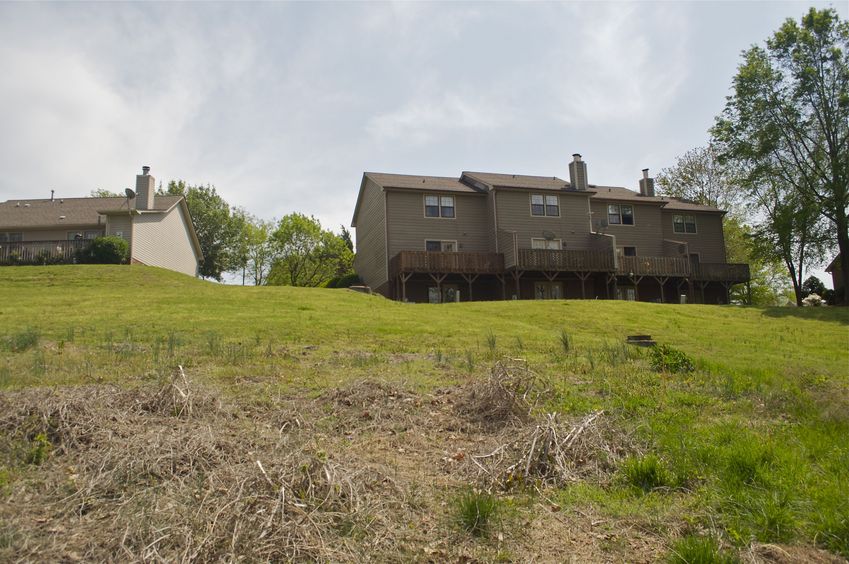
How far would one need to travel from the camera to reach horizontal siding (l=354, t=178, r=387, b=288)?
34.7m

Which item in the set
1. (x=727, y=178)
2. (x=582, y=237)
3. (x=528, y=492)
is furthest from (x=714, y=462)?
(x=727, y=178)

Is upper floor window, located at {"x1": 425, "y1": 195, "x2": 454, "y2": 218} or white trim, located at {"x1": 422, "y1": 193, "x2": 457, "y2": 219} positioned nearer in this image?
white trim, located at {"x1": 422, "y1": 193, "x2": 457, "y2": 219}

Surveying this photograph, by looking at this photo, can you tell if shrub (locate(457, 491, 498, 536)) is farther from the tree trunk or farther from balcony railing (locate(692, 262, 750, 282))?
balcony railing (locate(692, 262, 750, 282))

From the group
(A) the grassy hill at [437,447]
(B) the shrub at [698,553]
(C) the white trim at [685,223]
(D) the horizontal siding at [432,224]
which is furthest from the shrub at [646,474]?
(C) the white trim at [685,223]

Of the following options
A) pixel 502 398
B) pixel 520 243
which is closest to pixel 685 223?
pixel 520 243

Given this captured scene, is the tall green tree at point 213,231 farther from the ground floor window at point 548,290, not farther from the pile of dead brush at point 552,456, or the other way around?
the pile of dead brush at point 552,456

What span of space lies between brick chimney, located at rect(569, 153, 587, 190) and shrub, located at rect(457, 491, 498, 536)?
3373cm

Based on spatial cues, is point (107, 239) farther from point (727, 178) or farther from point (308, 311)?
point (727, 178)

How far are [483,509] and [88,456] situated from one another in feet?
12.2

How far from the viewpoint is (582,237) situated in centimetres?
3631

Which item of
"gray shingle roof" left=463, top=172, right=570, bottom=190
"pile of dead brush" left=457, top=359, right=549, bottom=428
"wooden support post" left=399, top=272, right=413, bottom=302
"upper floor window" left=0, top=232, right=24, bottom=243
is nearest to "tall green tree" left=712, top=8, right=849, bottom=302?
"gray shingle roof" left=463, top=172, right=570, bottom=190

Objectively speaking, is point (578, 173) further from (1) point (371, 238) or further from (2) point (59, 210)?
(2) point (59, 210)

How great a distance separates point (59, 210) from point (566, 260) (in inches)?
1263

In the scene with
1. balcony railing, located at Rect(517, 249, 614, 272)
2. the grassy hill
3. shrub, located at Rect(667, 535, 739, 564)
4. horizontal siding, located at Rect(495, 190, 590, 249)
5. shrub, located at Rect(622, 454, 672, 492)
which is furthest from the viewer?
horizontal siding, located at Rect(495, 190, 590, 249)
